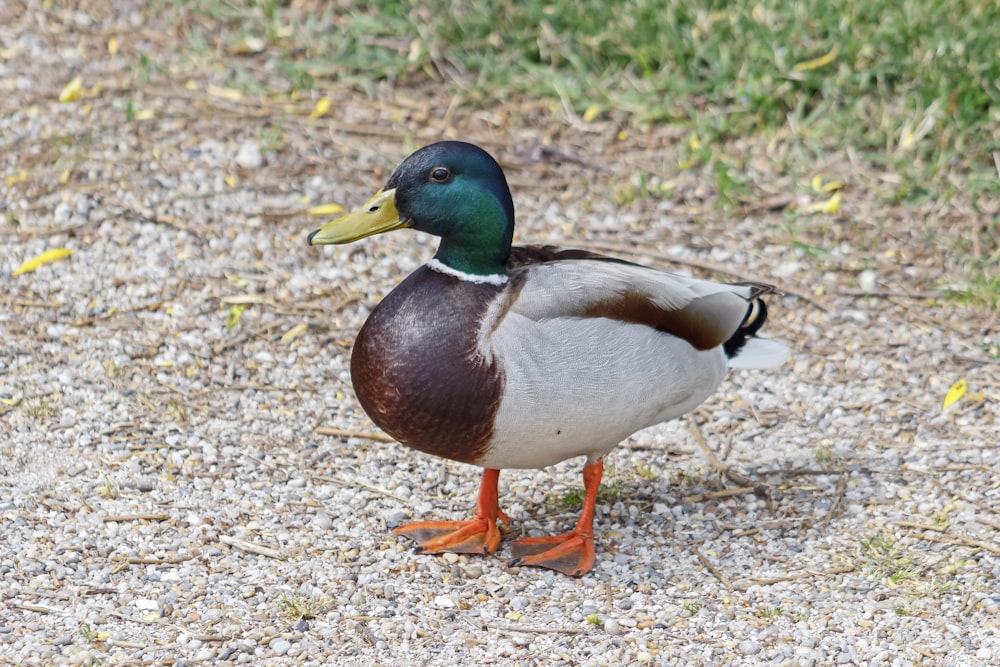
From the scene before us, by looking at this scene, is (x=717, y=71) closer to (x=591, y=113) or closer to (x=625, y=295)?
(x=591, y=113)

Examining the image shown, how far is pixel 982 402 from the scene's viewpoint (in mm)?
4562

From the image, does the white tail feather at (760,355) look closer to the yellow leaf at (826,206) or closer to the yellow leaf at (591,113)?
the yellow leaf at (826,206)

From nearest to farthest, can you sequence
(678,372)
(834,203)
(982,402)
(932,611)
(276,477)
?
(932,611), (678,372), (276,477), (982,402), (834,203)

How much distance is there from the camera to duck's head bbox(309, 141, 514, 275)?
3.45 meters

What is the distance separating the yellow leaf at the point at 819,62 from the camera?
6191mm

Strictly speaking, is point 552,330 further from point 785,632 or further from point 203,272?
Answer: point 203,272

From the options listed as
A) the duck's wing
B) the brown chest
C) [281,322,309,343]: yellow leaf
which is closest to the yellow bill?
the brown chest

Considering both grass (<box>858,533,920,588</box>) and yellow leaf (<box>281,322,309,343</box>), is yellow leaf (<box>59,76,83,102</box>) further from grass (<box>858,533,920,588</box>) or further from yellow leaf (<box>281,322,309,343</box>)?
grass (<box>858,533,920,588</box>)

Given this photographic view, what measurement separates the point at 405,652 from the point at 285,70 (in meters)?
4.07

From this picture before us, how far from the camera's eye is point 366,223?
3465mm

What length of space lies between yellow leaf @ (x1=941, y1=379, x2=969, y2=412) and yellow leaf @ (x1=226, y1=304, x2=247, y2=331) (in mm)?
2557

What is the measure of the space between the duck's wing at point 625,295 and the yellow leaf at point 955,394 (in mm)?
998

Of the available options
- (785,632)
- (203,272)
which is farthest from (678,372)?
(203,272)

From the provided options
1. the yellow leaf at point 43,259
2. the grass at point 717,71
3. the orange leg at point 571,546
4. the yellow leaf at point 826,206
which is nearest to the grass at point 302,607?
the orange leg at point 571,546
